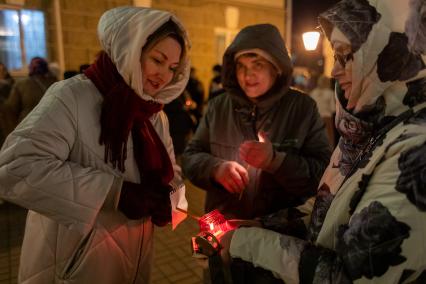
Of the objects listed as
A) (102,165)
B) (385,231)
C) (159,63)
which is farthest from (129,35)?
(385,231)

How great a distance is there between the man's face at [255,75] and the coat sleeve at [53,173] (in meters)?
1.15

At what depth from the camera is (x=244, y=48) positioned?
231 centimetres

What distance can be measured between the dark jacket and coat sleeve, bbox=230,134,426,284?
1.05 meters

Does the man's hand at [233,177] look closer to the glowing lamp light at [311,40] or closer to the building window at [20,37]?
the glowing lamp light at [311,40]

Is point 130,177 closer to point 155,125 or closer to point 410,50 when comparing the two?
point 155,125

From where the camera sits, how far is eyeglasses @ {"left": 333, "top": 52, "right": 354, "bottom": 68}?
1185 millimetres

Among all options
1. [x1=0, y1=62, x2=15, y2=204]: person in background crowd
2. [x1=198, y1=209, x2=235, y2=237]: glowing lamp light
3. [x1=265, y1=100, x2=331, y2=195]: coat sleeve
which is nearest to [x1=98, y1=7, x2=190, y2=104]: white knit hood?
[x1=198, y1=209, x2=235, y2=237]: glowing lamp light

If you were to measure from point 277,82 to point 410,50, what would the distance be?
1.33m

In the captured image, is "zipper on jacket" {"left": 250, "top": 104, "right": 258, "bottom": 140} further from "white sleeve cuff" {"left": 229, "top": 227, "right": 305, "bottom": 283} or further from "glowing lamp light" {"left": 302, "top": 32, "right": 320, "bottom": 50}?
"glowing lamp light" {"left": 302, "top": 32, "right": 320, "bottom": 50}

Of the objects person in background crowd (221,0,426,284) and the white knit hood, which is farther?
the white knit hood

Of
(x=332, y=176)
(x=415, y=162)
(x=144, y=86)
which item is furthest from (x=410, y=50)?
(x=144, y=86)

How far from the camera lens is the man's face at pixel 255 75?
2316 mm

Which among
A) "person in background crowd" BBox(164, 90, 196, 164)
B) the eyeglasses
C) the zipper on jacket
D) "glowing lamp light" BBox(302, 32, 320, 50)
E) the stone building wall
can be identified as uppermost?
the stone building wall

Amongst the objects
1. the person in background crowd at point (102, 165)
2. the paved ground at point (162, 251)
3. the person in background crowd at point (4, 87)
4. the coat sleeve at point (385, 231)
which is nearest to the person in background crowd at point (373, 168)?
the coat sleeve at point (385, 231)
